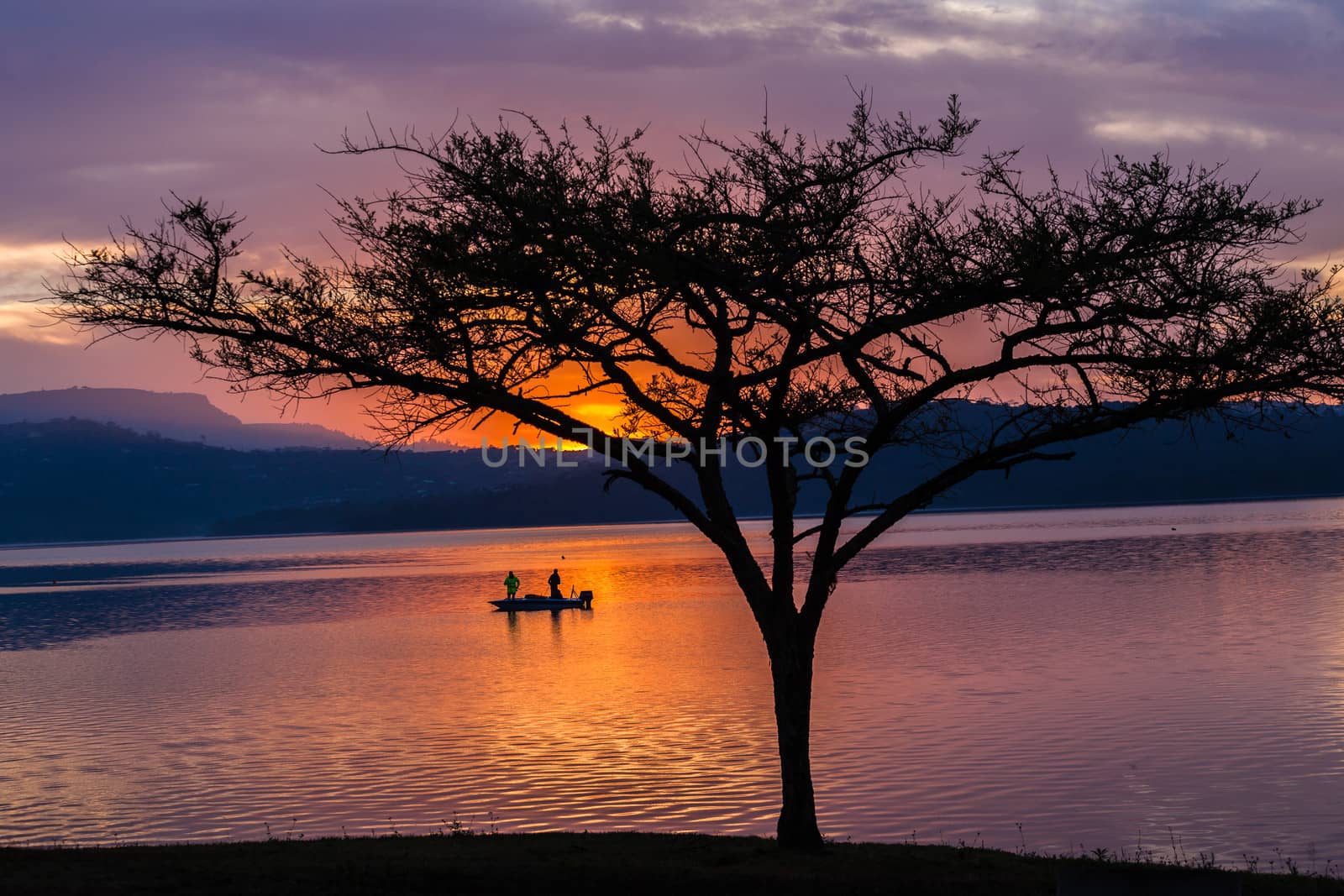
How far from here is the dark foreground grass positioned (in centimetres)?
1461

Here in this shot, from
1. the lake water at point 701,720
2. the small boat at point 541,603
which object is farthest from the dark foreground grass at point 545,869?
the small boat at point 541,603

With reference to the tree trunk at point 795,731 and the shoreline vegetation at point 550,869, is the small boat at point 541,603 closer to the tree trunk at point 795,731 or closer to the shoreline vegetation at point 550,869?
the shoreline vegetation at point 550,869

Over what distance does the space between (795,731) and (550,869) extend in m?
3.36

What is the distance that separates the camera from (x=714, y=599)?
89.6 metres

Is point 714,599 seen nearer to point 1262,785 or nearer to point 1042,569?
point 1042,569

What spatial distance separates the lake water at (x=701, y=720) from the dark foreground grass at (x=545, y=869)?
24.1 ft

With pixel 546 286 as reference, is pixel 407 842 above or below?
below

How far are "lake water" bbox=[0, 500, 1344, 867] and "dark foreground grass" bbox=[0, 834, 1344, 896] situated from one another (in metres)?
7.34

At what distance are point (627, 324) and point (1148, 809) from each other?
1484 cm

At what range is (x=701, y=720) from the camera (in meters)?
38.3

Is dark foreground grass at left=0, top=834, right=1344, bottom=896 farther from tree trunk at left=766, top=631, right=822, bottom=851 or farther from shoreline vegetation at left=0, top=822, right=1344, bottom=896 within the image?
tree trunk at left=766, top=631, right=822, bottom=851

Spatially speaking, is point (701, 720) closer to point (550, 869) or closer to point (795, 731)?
point (795, 731)

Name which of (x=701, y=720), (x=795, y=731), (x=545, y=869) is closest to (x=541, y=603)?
(x=701, y=720)

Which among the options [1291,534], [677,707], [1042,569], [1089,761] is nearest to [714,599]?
[1042,569]
